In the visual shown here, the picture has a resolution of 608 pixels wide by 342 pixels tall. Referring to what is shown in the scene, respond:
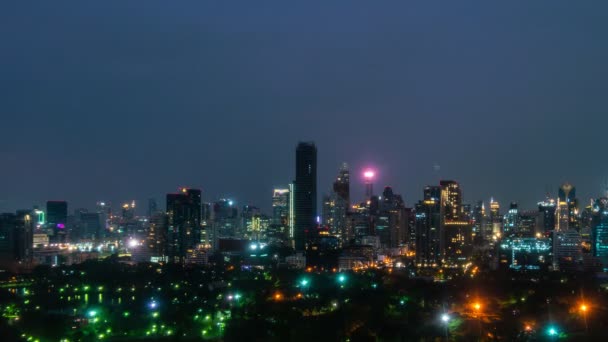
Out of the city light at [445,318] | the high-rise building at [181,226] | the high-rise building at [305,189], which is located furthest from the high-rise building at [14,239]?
the city light at [445,318]

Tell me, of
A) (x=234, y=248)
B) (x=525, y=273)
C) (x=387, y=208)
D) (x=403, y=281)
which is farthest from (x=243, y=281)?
(x=387, y=208)

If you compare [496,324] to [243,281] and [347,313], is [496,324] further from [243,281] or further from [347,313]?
[243,281]

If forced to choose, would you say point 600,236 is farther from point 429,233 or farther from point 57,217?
point 57,217

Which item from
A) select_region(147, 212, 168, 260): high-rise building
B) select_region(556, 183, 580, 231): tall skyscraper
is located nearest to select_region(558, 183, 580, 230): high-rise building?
select_region(556, 183, 580, 231): tall skyscraper

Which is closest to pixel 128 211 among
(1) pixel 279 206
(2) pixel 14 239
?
(1) pixel 279 206

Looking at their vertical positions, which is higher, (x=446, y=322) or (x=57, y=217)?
(x=57, y=217)

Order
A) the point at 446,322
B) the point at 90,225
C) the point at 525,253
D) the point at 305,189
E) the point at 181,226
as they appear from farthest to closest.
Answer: the point at 90,225 < the point at 305,189 < the point at 181,226 < the point at 525,253 < the point at 446,322
